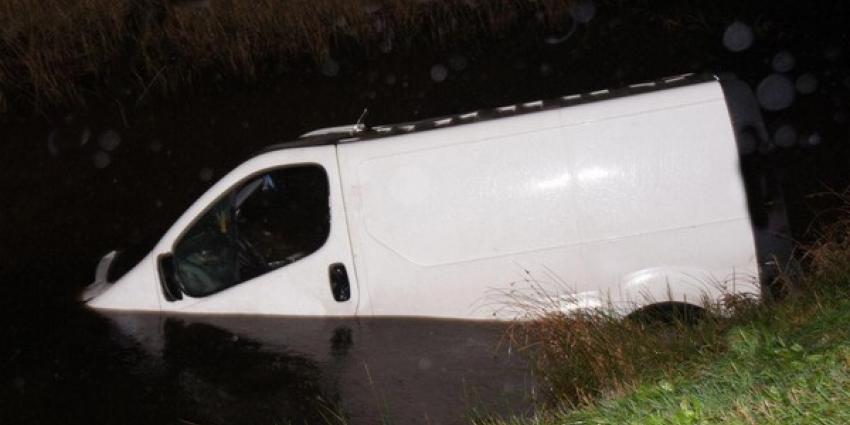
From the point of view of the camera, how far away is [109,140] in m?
15.4

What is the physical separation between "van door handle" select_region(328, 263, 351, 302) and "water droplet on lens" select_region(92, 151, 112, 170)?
7.70 meters

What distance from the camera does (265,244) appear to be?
795 cm

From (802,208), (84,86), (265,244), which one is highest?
(84,86)

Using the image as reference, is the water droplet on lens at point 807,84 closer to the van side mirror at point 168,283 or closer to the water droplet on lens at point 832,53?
the water droplet on lens at point 832,53

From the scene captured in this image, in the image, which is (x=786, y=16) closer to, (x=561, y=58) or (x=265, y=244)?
(x=561, y=58)

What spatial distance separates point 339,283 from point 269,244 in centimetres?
65

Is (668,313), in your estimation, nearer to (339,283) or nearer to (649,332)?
Result: (649,332)

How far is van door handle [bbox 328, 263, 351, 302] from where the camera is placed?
25.2 feet

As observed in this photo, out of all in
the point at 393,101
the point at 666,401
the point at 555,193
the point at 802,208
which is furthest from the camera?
the point at 393,101

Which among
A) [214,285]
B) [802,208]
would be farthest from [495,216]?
[802,208]

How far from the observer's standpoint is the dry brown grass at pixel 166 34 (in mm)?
15305

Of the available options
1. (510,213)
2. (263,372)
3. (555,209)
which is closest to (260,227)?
(263,372)

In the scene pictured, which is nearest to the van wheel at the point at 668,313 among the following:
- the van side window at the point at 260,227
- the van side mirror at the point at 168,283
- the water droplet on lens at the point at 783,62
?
the van side window at the point at 260,227

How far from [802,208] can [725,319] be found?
367 cm
